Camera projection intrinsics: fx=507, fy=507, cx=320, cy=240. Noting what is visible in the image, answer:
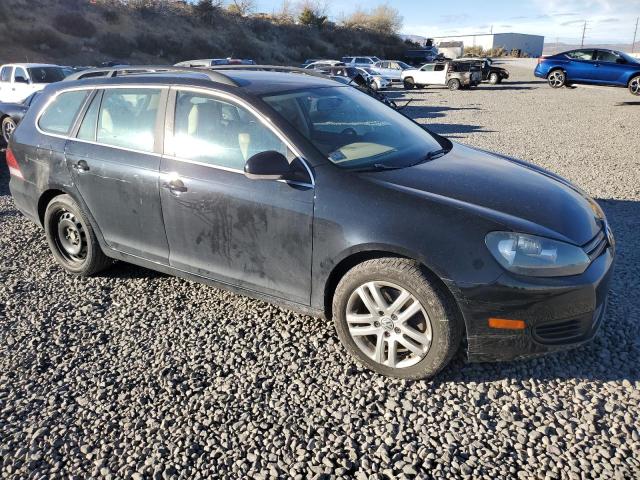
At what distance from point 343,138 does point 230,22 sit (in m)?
51.2

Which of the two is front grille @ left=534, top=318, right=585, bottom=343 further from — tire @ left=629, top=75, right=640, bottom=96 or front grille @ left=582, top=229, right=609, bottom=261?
tire @ left=629, top=75, right=640, bottom=96

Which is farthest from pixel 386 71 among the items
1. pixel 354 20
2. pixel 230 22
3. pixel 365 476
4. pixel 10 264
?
pixel 354 20

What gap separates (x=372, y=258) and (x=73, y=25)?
3976 cm

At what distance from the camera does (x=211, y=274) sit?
356 centimetres

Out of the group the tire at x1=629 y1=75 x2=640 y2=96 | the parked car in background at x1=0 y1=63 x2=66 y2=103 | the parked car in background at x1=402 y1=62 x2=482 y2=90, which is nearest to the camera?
the parked car in background at x1=0 y1=63 x2=66 y2=103

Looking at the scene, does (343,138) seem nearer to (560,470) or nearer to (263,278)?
(263,278)

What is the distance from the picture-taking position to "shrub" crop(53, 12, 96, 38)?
35.0m

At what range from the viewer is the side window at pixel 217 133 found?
10.8 feet

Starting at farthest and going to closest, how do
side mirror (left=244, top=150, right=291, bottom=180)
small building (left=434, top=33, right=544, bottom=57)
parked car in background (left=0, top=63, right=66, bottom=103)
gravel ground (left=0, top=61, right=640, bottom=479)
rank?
small building (left=434, top=33, right=544, bottom=57) < parked car in background (left=0, top=63, right=66, bottom=103) < side mirror (left=244, top=150, right=291, bottom=180) < gravel ground (left=0, top=61, right=640, bottom=479)

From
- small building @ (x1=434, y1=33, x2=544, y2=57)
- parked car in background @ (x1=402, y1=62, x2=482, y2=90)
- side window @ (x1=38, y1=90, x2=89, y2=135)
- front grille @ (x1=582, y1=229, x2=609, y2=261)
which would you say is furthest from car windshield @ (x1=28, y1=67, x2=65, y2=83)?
small building @ (x1=434, y1=33, x2=544, y2=57)

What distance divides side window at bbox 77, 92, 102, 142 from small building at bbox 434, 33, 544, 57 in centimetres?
9511

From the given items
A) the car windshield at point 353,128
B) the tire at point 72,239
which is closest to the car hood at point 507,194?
the car windshield at point 353,128

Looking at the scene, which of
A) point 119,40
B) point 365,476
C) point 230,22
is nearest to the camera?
point 365,476

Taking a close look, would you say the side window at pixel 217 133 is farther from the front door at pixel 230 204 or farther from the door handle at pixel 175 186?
the door handle at pixel 175 186
